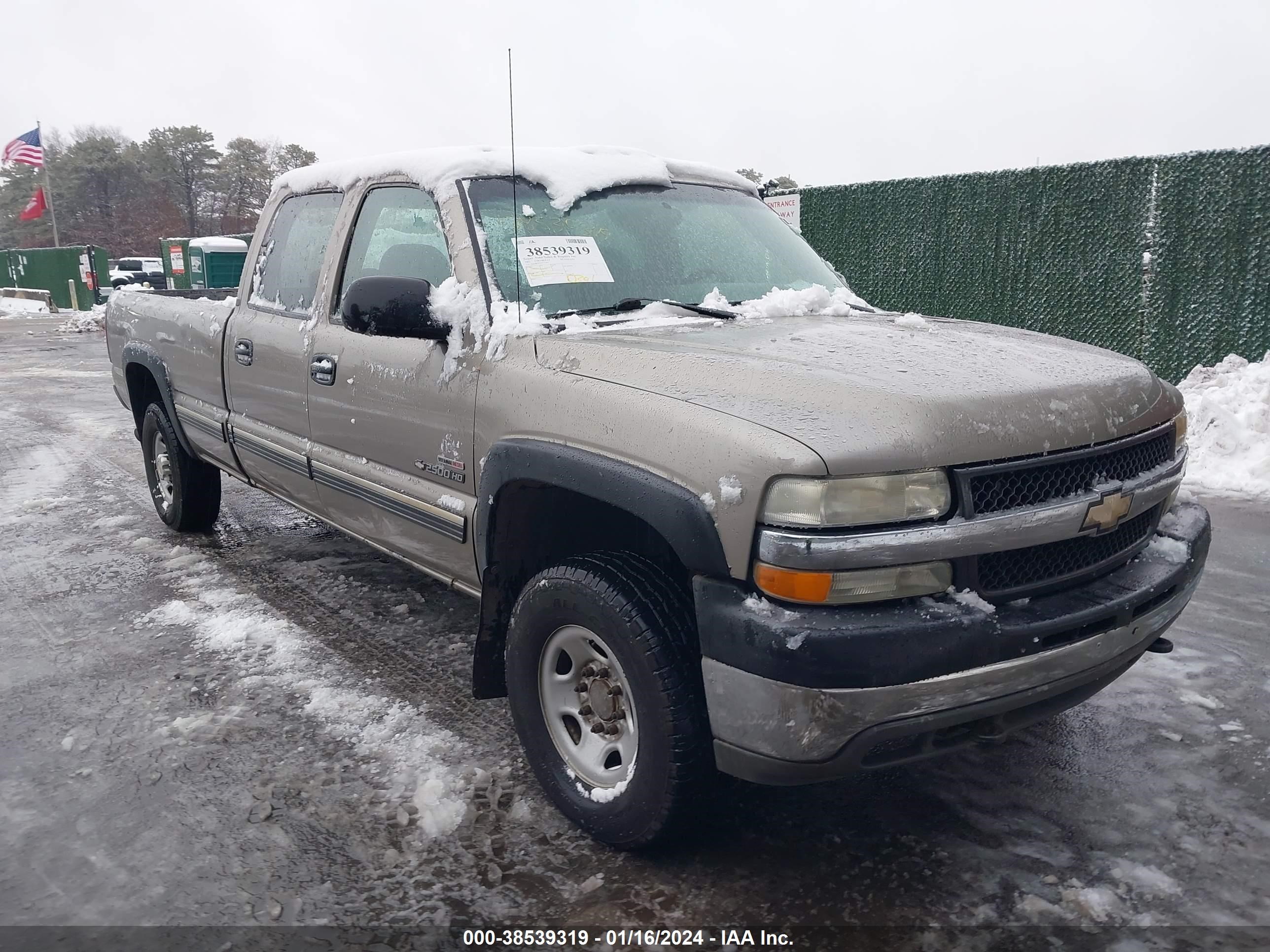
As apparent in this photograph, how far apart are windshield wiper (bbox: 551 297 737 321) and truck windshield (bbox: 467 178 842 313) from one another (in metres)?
0.01

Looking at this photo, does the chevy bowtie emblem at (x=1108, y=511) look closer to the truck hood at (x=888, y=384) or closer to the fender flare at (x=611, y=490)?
the truck hood at (x=888, y=384)

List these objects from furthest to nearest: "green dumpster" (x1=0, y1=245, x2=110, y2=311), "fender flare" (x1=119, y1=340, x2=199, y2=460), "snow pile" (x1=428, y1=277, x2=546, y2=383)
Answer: "green dumpster" (x1=0, y1=245, x2=110, y2=311) < "fender flare" (x1=119, y1=340, x2=199, y2=460) < "snow pile" (x1=428, y1=277, x2=546, y2=383)

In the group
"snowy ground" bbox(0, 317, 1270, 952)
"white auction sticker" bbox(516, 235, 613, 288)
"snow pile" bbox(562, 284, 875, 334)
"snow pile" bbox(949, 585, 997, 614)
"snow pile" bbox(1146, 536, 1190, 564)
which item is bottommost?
"snowy ground" bbox(0, 317, 1270, 952)

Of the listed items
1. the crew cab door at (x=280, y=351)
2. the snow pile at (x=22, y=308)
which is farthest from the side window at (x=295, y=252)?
the snow pile at (x=22, y=308)

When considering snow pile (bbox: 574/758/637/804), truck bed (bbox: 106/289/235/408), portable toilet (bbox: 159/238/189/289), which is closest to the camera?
snow pile (bbox: 574/758/637/804)

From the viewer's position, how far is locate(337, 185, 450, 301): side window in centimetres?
337

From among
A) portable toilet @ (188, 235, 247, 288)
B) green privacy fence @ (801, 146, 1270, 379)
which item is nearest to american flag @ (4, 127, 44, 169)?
portable toilet @ (188, 235, 247, 288)

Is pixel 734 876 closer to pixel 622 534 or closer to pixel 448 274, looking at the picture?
pixel 622 534

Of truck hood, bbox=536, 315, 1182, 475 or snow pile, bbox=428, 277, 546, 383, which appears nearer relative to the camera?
truck hood, bbox=536, 315, 1182, 475

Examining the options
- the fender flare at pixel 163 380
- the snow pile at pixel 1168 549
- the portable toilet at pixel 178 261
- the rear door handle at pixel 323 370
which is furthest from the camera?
the portable toilet at pixel 178 261

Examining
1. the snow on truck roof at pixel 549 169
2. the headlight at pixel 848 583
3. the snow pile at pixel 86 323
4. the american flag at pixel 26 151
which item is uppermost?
the american flag at pixel 26 151

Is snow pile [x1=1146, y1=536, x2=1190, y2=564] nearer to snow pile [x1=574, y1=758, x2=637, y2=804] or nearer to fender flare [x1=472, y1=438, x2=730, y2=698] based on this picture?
fender flare [x1=472, y1=438, x2=730, y2=698]

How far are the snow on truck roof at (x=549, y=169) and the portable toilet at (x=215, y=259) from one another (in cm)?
2304

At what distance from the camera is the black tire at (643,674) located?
7.61ft
